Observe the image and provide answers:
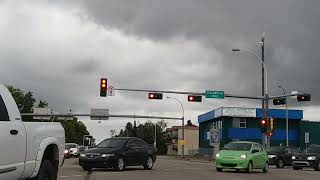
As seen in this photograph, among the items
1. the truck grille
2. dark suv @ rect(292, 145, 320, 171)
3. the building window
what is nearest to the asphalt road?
the truck grille

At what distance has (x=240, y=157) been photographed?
2495cm

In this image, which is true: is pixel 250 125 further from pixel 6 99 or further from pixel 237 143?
pixel 6 99

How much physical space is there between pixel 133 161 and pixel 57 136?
13629 millimetres

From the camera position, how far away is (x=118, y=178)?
63.0 feet

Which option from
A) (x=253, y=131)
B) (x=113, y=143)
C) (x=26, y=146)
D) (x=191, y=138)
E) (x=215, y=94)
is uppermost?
(x=215, y=94)

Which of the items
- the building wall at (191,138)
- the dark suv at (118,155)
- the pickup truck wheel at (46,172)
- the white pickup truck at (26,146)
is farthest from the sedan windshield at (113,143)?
the building wall at (191,138)

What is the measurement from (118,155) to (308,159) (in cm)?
1411

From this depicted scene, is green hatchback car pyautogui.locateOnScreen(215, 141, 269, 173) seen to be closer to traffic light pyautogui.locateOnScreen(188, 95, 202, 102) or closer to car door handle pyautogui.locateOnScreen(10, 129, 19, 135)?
car door handle pyautogui.locateOnScreen(10, 129, 19, 135)

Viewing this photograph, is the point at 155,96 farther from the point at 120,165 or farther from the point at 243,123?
the point at 243,123

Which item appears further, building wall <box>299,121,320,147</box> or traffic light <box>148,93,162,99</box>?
building wall <box>299,121,320,147</box>

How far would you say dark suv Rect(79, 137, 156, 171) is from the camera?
76.9ft

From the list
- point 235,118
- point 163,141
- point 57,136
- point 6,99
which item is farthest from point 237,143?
point 163,141

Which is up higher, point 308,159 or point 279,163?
point 308,159

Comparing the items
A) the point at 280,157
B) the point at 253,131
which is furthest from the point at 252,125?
the point at 280,157
